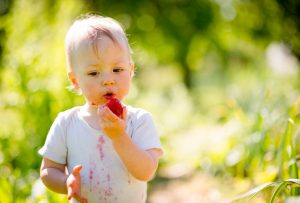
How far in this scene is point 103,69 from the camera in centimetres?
218

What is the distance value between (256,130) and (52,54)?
2.25m

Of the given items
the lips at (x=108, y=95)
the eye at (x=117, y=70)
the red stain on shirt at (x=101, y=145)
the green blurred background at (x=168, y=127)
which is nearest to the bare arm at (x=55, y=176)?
the red stain on shirt at (x=101, y=145)

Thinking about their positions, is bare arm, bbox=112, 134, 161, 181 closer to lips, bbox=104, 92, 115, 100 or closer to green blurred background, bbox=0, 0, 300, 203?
lips, bbox=104, 92, 115, 100

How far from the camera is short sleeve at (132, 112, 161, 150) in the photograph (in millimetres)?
2207

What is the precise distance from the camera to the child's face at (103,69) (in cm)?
217

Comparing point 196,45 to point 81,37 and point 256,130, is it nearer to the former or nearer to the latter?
point 256,130

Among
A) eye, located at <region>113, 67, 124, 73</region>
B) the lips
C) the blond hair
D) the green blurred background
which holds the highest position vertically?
the blond hair

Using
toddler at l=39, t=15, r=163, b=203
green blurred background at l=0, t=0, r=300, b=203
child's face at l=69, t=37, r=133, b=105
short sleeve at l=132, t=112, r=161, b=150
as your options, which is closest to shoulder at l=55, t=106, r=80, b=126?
toddler at l=39, t=15, r=163, b=203

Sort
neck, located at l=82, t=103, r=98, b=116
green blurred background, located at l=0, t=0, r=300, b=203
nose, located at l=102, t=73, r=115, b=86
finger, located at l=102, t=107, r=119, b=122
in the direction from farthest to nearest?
green blurred background, located at l=0, t=0, r=300, b=203
neck, located at l=82, t=103, r=98, b=116
nose, located at l=102, t=73, r=115, b=86
finger, located at l=102, t=107, r=119, b=122

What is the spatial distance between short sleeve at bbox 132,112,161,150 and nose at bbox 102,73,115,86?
22 centimetres

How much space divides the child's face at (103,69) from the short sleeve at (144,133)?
0.49 feet

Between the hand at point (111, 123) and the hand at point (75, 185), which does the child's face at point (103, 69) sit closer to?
the hand at point (111, 123)

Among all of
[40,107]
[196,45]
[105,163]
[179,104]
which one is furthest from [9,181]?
[196,45]

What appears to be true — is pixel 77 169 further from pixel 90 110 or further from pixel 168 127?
pixel 168 127
